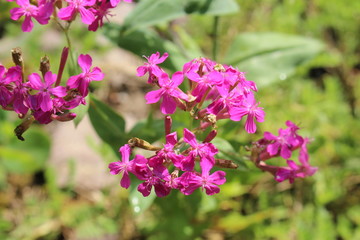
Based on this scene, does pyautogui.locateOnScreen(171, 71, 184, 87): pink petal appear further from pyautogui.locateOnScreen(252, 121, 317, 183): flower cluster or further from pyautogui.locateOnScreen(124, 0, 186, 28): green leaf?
pyautogui.locateOnScreen(124, 0, 186, 28): green leaf

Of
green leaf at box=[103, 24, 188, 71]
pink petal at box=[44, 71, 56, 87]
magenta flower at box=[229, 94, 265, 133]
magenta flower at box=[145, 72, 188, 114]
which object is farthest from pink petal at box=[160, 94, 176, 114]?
green leaf at box=[103, 24, 188, 71]

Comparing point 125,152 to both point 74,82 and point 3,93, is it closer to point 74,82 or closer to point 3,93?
point 74,82

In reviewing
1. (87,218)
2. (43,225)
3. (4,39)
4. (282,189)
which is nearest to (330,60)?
(282,189)

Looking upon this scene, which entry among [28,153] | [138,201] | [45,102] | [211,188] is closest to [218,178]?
[211,188]

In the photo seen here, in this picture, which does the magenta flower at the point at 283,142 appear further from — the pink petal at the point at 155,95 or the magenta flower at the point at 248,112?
the pink petal at the point at 155,95

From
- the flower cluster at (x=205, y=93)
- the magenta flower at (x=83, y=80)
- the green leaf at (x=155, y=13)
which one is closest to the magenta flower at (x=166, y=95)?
the flower cluster at (x=205, y=93)

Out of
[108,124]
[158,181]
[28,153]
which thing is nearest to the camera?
[158,181]

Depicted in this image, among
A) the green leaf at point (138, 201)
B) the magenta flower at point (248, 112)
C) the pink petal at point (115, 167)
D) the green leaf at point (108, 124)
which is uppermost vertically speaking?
the magenta flower at point (248, 112)
